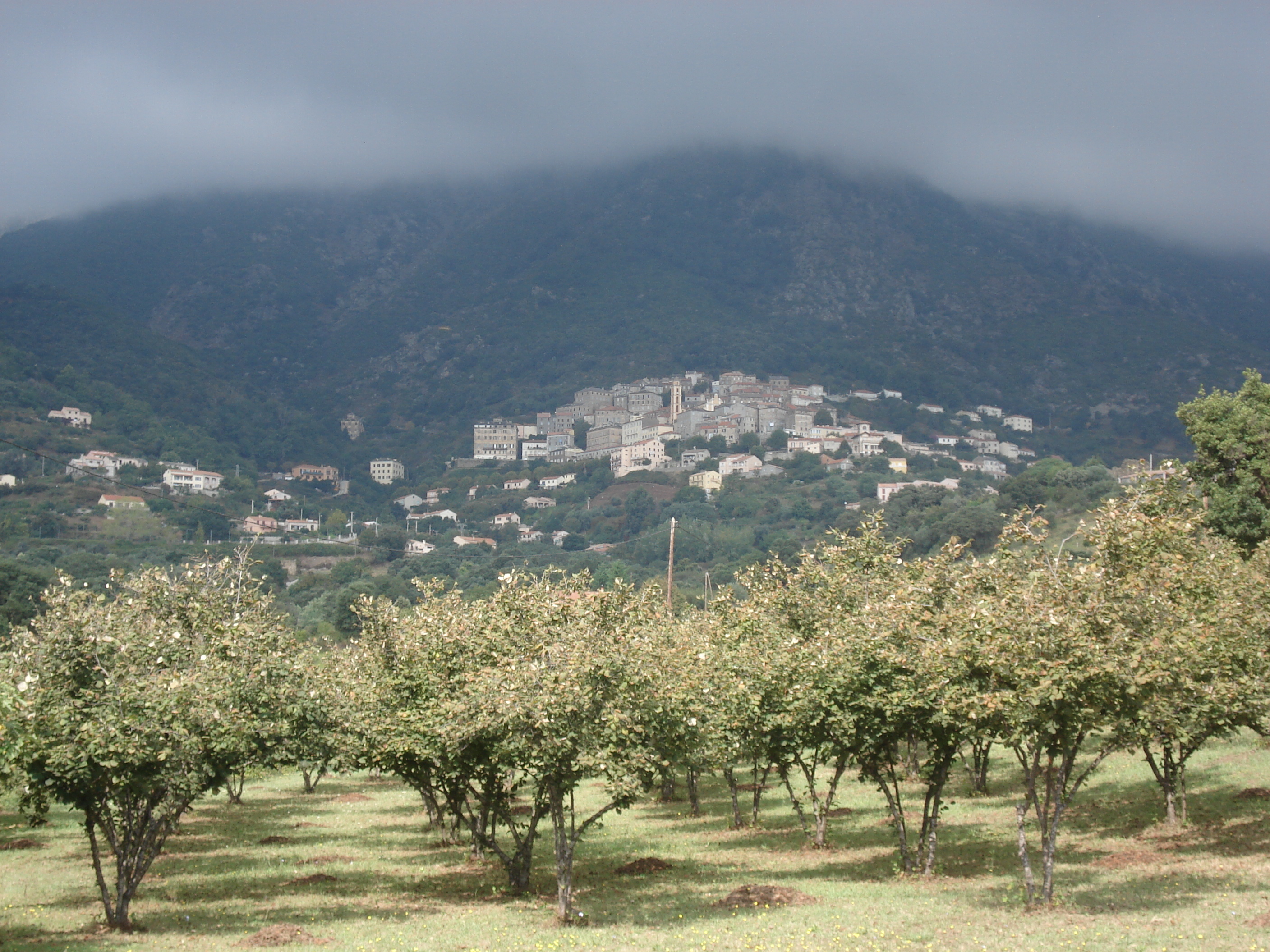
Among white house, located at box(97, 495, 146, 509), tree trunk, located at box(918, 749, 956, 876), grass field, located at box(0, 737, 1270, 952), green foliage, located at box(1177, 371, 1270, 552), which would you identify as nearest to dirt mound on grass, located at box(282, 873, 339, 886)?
grass field, located at box(0, 737, 1270, 952)

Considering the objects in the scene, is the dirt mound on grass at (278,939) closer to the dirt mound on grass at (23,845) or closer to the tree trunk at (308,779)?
the dirt mound on grass at (23,845)

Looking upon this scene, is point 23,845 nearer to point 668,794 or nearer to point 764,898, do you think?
point 668,794

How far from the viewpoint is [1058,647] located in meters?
18.3

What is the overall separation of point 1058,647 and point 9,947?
18865 millimetres

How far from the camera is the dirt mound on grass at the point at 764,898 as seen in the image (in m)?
22.0

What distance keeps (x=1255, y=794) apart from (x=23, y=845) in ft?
110

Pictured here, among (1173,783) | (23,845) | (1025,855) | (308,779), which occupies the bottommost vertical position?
(308,779)

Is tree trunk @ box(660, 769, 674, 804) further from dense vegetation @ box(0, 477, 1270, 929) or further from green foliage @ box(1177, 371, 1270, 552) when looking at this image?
green foliage @ box(1177, 371, 1270, 552)

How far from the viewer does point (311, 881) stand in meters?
26.0

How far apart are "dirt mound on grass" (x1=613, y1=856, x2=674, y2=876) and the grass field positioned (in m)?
0.33

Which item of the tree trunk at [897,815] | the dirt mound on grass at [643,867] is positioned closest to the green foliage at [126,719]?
the dirt mound on grass at [643,867]

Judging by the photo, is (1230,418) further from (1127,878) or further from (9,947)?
(9,947)

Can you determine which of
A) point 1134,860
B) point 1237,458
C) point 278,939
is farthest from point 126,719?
point 1237,458

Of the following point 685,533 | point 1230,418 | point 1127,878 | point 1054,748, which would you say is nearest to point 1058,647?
point 1054,748
